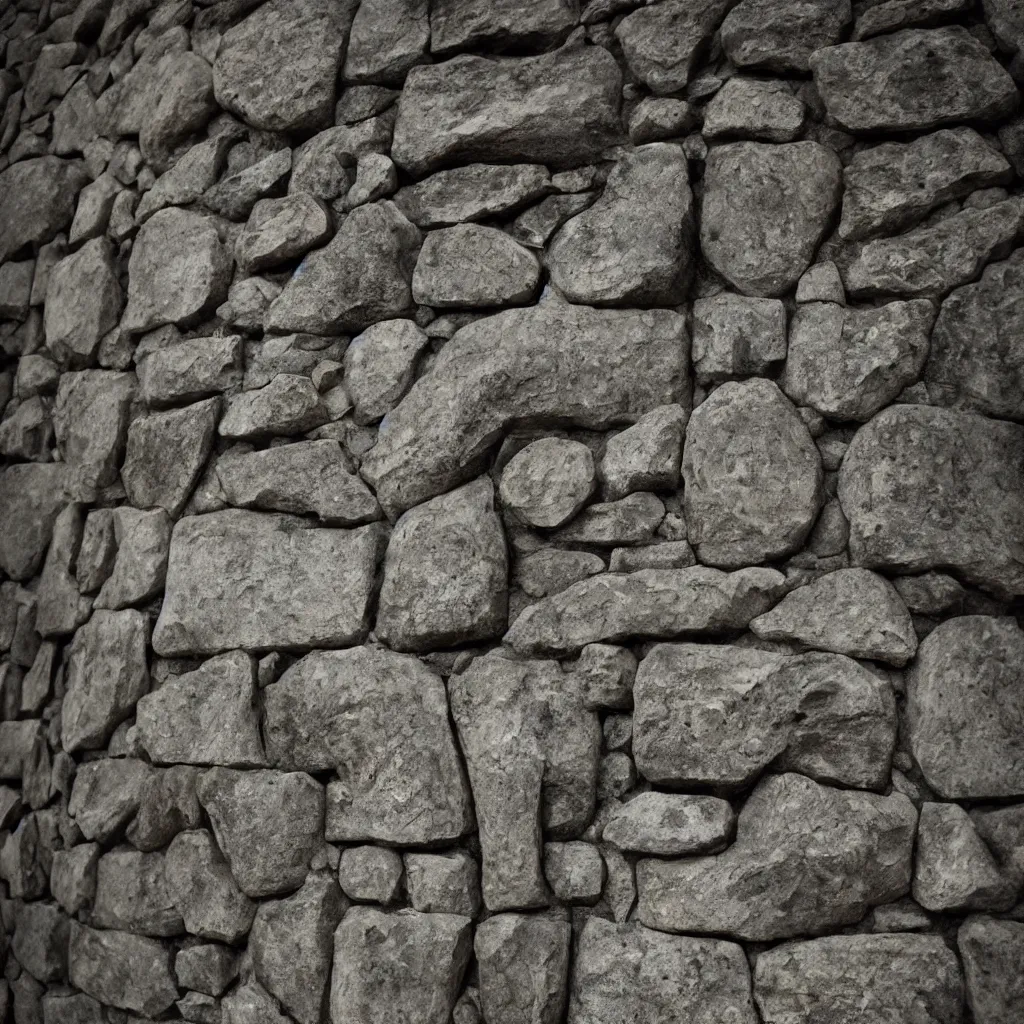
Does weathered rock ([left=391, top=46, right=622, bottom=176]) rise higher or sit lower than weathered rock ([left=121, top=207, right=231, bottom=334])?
higher

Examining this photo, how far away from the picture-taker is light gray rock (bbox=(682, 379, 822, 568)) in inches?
81.1

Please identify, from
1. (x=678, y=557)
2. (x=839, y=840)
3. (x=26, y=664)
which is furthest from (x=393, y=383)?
(x=26, y=664)

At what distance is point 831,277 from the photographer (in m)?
2.16

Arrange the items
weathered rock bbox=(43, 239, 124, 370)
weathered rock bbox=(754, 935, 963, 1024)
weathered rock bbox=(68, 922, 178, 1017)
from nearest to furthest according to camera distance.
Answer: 1. weathered rock bbox=(754, 935, 963, 1024)
2. weathered rock bbox=(68, 922, 178, 1017)
3. weathered rock bbox=(43, 239, 124, 370)

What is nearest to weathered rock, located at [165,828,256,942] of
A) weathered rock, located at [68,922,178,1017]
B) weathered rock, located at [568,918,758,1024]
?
weathered rock, located at [68,922,178,1017]

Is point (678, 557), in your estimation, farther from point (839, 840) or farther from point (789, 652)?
point (839, 840)

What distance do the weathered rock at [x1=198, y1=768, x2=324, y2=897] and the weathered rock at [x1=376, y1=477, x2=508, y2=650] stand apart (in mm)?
378

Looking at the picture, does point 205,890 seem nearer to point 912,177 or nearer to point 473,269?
point 473,269

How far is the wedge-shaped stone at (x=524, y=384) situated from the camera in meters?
2.24

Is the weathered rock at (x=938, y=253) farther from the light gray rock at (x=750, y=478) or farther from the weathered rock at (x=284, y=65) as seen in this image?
the weathered rock at (x=284, y=65)

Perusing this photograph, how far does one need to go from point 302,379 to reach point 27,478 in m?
1.18

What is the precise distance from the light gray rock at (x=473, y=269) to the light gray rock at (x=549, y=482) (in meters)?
0.35

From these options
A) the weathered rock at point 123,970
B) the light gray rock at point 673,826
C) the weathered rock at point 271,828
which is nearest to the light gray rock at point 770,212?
the light gray rock at point 673,826

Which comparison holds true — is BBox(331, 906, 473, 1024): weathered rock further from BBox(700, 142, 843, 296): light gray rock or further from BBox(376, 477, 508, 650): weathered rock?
BBox(700, 142, 843, 296): light gray rock
